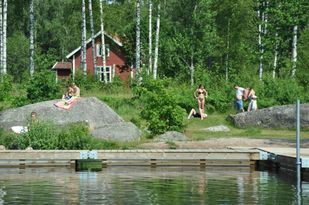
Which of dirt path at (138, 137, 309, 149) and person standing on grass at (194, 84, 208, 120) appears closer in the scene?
dirt path at (138, 137, 309, 149)

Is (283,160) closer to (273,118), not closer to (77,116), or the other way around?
(77,116)

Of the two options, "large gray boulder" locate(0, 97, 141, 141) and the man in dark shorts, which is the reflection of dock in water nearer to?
"large gray boulder" locate(0, 97, 141, 141)

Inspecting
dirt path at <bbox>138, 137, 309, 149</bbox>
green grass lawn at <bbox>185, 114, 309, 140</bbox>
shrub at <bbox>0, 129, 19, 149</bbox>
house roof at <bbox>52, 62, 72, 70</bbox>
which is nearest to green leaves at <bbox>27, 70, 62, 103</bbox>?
green grass lawn at <bbox>185, 114, 309, 140</bbox>

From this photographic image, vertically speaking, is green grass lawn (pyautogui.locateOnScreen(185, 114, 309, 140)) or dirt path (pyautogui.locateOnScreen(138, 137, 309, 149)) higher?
green grass lawn (pyautogui.locateOnScreen(185, 114, 309, 140))

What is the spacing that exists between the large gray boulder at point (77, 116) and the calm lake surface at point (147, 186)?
5085mm

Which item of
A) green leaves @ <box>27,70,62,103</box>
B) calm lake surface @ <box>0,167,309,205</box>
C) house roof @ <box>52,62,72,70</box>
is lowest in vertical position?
calm lake surface @ <box>0,167,309,205</box>

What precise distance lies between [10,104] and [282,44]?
2829 centimetres

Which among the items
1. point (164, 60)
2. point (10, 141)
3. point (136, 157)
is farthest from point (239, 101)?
point (164, 60)

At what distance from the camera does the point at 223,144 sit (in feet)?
97.9

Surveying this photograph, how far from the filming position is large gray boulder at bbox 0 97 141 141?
31297mm

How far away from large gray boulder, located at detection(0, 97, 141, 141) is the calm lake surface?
16.7 feet

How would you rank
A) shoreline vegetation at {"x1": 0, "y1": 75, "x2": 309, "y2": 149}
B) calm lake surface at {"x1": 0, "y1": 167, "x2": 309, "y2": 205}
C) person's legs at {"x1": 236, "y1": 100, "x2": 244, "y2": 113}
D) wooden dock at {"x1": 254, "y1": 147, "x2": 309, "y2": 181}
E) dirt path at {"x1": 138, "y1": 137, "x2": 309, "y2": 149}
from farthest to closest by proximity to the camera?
person's legs at {"x1": 236, "y1": 100, "x2": 244, "y2": 113}, dirt path at {"x1": 138, "y1": 137, "x2": 309, "y2": 149}, shoreline vegetation at {"x1": 0, "y1": 75, "x2": 309, "y2": 149}, wooden dock at {"x1": 254, "y1": 147, "x2": 309, "y2": 181}, calm lake surface at {"x1": 0, "y1": 167, "x2": 309, "y2": 205}

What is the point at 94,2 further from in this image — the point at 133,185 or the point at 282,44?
the point at 133,185

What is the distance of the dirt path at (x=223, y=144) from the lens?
2929 cm
